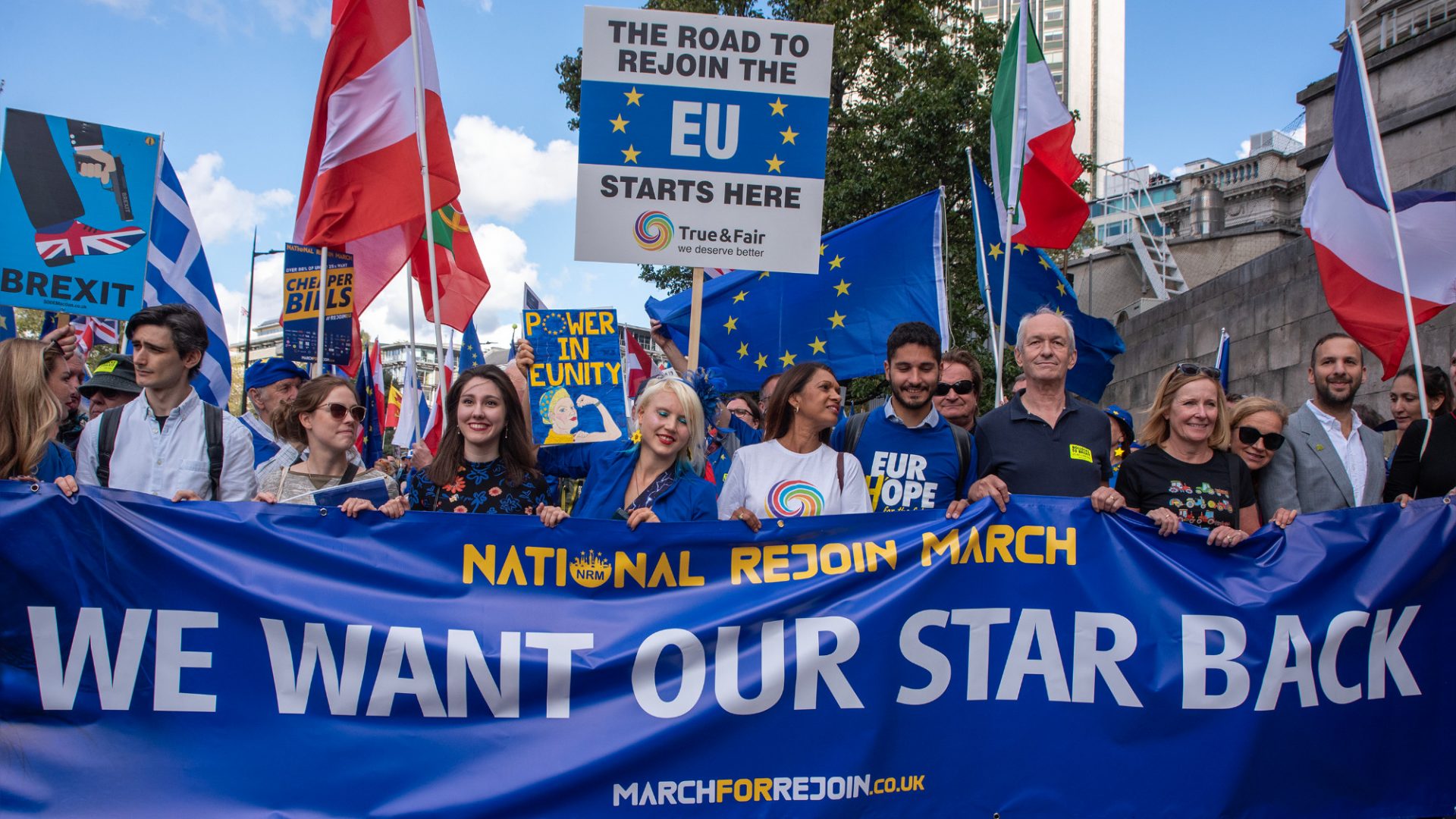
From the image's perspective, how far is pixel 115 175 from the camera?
268 inches

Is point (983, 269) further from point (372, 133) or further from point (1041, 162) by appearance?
point (372, 133)

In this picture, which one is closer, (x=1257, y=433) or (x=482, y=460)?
(x=482, y=460)

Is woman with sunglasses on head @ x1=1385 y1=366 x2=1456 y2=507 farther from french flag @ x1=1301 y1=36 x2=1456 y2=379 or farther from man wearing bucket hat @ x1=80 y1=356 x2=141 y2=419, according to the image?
man wearing bucket hat @ x1=80 y1=356 x2=141 y2=419

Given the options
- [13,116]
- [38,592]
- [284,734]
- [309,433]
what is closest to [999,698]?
[284,734]

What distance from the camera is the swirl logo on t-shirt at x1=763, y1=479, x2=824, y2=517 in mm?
3898

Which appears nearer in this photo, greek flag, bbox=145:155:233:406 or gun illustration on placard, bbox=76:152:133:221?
gun illustration on placard, bbox=76:152:133:221

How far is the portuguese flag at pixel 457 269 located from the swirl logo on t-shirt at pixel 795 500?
17.5ft

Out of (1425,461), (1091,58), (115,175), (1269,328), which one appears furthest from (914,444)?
(1091,58)

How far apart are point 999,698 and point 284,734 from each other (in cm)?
234

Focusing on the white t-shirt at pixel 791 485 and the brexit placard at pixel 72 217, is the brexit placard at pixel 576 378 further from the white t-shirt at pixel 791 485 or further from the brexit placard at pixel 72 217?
the brexit placard at pixel 72 217

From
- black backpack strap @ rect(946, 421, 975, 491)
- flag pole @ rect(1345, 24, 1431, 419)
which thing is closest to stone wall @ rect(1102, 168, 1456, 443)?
flag pole @ rect(1345, 24, 1431, 419)

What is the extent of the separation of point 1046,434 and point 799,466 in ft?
3.18

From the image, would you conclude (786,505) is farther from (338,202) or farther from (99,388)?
(99,388)

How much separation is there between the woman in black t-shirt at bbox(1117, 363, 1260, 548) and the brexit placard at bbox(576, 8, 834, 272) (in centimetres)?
180
